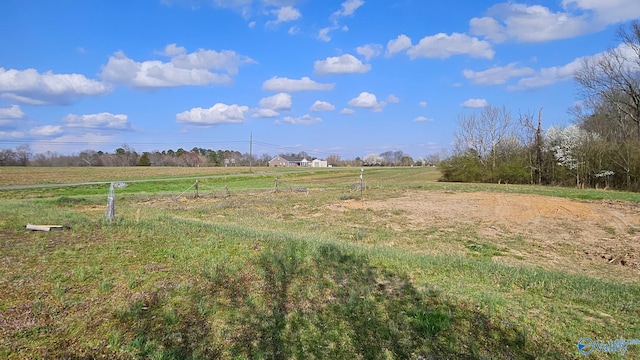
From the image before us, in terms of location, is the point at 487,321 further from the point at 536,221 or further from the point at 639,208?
the point at 639,208

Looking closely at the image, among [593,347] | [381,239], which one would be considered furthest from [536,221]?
[593,347]

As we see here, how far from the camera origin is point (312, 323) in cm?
409

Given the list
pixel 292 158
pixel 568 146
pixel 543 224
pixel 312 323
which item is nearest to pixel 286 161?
pixel 292 158

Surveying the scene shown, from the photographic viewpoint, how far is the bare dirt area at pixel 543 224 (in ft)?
29.7

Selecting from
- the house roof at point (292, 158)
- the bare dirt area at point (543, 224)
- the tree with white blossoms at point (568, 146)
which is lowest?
the bare dirt area at point (543, 224)

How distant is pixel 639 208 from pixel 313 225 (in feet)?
50.2

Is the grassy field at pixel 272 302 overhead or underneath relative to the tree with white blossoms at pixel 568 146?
underneath

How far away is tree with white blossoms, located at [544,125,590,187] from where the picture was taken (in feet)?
94.5

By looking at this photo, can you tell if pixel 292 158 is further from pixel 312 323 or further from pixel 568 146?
pixel 312 323

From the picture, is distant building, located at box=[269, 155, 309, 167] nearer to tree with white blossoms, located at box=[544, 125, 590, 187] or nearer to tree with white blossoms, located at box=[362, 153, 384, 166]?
tree with white blossoms, located at box=[362, 153, 384, 166]

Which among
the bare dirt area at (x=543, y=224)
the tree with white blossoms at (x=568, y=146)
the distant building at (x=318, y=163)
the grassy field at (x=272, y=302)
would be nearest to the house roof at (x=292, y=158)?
the distant building at (x=318, y=163)

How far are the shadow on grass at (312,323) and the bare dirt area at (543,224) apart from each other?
554cm

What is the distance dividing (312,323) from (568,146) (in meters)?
34.3

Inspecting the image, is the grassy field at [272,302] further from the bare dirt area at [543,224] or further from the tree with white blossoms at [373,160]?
the tree with white blossoms at [373,160]
